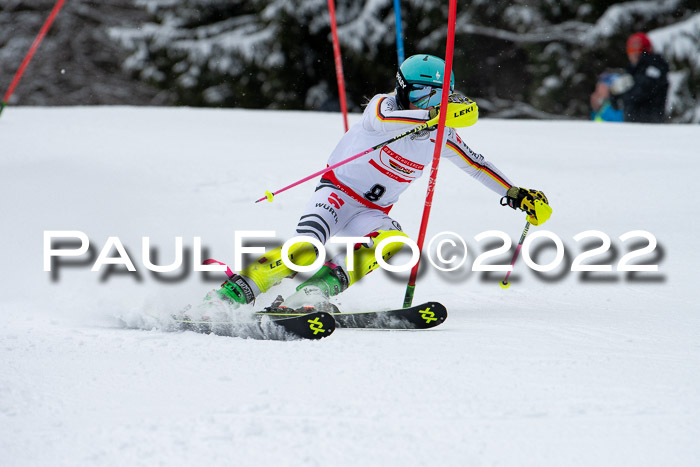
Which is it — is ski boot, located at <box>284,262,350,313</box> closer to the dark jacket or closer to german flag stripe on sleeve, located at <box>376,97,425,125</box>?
german flag stripe on sleeve, located at <box>376,97,425,125</box>

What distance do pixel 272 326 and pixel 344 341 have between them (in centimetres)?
31

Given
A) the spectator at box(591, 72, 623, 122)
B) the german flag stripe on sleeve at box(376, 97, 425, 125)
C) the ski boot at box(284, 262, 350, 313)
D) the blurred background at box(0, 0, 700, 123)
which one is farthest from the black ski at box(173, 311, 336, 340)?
the blurred background at box(0, 0, 700, 123)

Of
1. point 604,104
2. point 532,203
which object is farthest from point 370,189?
point 604,104

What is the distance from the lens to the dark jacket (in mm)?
8008

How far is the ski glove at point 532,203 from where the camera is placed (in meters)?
3.80

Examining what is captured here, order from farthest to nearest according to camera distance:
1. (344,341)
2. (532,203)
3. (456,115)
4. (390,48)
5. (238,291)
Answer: (390,48)
(532,203)
(238,291)
(456,115)
(344,341)

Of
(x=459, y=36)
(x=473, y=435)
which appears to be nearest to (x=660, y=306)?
(x=473, y=435)

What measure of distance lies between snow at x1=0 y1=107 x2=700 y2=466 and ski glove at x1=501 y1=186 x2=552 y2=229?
46 centimetres

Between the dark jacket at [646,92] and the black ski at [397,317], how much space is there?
5.70 meters

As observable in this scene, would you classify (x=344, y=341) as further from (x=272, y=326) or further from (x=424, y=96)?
(x=424, y=96)

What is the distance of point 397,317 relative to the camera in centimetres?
344

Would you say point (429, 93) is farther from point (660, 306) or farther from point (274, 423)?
point (274, 423)

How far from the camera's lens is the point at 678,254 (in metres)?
5.21

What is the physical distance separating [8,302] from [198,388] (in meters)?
2.28
